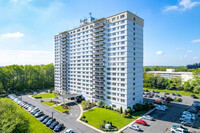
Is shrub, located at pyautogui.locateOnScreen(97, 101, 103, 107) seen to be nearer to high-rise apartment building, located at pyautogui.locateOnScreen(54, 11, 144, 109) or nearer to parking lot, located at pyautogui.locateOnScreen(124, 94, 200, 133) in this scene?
high-rise apartment building, located at pyautogui.locateOnScreen(54, 11, 144, 109)

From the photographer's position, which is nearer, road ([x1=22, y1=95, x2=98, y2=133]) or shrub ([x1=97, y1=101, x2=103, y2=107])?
road ([x1=22, y1=95, x2=98, y2=133])

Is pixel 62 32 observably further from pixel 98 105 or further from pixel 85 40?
pixel 98 105

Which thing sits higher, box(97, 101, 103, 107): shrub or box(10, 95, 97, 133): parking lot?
box(97, 101, 103, 107): shrub

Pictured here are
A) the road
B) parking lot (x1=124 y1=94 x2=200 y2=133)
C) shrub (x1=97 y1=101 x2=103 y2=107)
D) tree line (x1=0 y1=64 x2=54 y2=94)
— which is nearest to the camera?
parking lot (x1=124 y1=94 x2=200 y2=133)

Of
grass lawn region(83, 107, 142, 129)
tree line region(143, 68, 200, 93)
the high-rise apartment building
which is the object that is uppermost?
the high-rise apartment building

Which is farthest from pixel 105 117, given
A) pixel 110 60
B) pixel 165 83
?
pixel 165 83

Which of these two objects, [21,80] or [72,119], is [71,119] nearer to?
[72,119]

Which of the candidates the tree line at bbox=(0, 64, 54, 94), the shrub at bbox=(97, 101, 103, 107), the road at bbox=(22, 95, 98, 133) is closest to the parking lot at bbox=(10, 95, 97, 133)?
the road at bbox=(22, 95, 98, 133)
